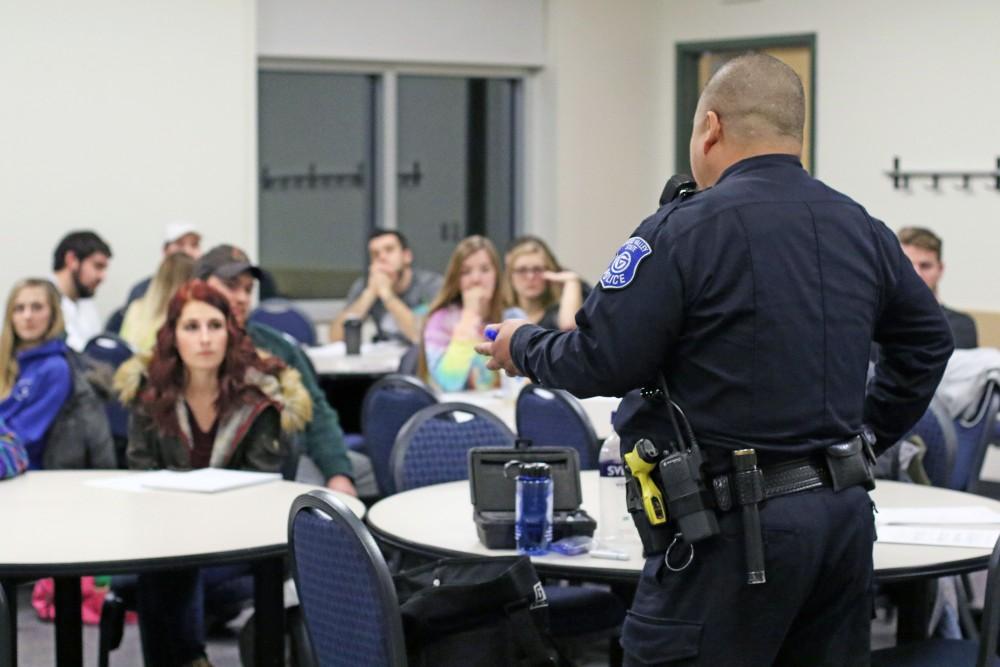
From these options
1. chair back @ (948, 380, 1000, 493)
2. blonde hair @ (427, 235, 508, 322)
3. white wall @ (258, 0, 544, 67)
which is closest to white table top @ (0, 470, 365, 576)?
chair back @ (948, 380, 1000, 493)

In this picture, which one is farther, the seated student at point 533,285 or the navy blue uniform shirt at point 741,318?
the seated student at point 533,285

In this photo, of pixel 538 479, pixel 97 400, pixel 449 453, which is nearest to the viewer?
pixel 538 479

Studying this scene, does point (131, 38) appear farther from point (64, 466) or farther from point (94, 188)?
point (64, 466)

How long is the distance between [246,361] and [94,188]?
4.80m

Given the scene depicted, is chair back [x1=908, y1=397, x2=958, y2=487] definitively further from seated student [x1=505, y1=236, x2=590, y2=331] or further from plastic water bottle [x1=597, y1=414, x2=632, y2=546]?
seated student [x1=505, y1=236, x2=590, y2=331]

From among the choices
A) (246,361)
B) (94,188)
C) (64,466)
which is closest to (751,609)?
(246,361)

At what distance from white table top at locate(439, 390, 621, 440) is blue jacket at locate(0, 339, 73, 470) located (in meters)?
1.25

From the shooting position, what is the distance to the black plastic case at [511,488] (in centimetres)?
334

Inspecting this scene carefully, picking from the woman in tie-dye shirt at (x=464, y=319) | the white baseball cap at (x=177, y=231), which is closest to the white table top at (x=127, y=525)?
the woman in tie-dye shirt at (x=464, y=319)

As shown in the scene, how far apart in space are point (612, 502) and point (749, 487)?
1.16 metres

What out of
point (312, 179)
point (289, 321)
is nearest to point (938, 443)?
point (289, 321)

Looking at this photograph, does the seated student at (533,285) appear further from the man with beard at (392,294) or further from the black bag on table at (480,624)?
the black bag on table at (480,624)

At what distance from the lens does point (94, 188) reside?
8945 millimetres

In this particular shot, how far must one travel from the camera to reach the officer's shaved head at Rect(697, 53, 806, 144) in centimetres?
254
